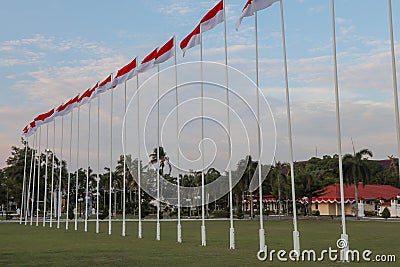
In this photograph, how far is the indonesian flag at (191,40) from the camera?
21.8 metres

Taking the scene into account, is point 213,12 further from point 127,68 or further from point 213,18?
point 127,68

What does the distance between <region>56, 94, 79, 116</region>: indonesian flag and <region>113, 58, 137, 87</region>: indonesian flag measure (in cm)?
693

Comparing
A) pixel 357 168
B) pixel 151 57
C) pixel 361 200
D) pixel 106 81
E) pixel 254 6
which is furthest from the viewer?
pixel 361 200

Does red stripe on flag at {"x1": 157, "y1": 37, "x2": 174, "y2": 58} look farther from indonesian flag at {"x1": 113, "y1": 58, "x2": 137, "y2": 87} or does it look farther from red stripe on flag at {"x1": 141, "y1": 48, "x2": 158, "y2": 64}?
indonesian flag at {"x1": 113, "y1": 58, "x2": 137, "y2": 87}

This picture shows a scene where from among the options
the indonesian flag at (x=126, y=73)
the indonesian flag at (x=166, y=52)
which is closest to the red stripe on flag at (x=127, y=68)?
the indonesian flag at (x=126, y=73)

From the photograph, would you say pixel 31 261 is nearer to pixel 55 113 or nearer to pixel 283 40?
pixel 283 40

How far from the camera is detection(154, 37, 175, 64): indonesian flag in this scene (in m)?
24.0

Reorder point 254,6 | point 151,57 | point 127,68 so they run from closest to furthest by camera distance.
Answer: point 254,6
point 151,57
point 127,68

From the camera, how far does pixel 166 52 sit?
24.3m

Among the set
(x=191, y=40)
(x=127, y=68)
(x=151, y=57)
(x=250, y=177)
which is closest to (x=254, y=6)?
(x=191, y=40)

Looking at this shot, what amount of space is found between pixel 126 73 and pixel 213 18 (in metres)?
8.92

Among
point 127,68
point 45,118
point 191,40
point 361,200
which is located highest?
point 127,68

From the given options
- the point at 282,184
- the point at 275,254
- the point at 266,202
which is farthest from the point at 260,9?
the point at 266,202

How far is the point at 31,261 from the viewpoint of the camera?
15.3 metres
